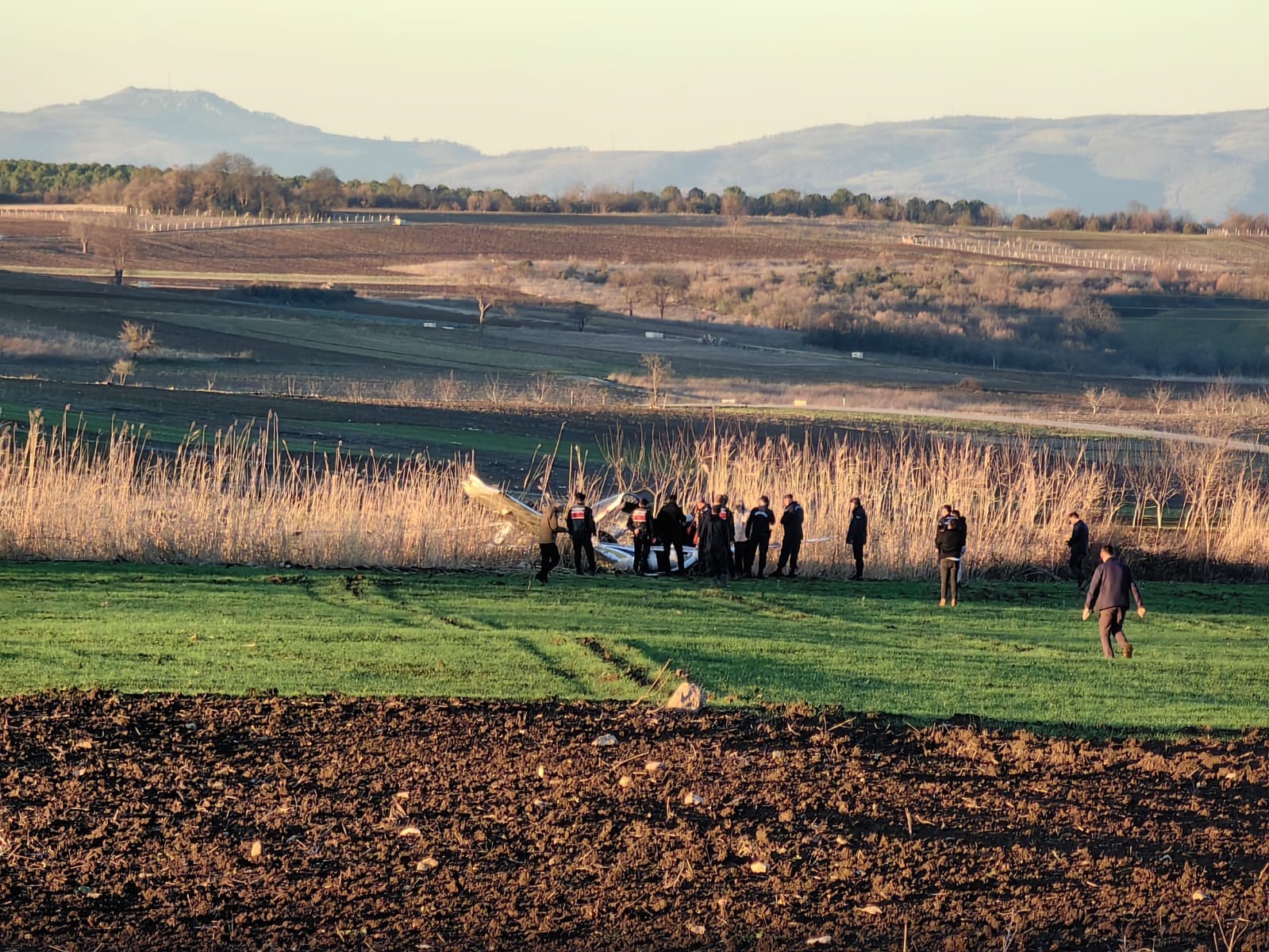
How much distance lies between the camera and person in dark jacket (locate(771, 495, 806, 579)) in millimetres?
22266

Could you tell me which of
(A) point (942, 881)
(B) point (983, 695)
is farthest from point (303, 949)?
(B) point (983, 695)

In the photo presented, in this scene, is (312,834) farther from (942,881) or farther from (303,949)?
(942,881)

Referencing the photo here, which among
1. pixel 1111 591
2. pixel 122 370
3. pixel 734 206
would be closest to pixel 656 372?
pixel 122 370

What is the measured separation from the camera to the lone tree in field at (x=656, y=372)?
5734 cm

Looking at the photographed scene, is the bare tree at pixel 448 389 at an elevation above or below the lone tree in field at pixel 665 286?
below

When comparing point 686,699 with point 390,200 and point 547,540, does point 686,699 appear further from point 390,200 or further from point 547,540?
point 390,200

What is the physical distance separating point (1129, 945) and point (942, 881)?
3.72 ft

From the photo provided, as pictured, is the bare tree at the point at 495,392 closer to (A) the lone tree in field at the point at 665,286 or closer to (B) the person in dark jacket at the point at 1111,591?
(A) the lone tree in field at the point at 665,286

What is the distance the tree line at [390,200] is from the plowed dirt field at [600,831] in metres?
124

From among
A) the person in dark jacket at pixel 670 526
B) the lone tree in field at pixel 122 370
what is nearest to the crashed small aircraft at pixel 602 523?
the person in dark jacket at pixel 670 526

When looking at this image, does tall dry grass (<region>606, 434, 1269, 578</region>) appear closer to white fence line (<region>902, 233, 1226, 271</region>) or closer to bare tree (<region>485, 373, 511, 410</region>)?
bare tree (<region>485, 373, 511, 410</region>)

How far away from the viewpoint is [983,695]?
13695mm

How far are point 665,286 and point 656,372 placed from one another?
43.1 meters

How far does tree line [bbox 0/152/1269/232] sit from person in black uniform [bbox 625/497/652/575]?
114m
